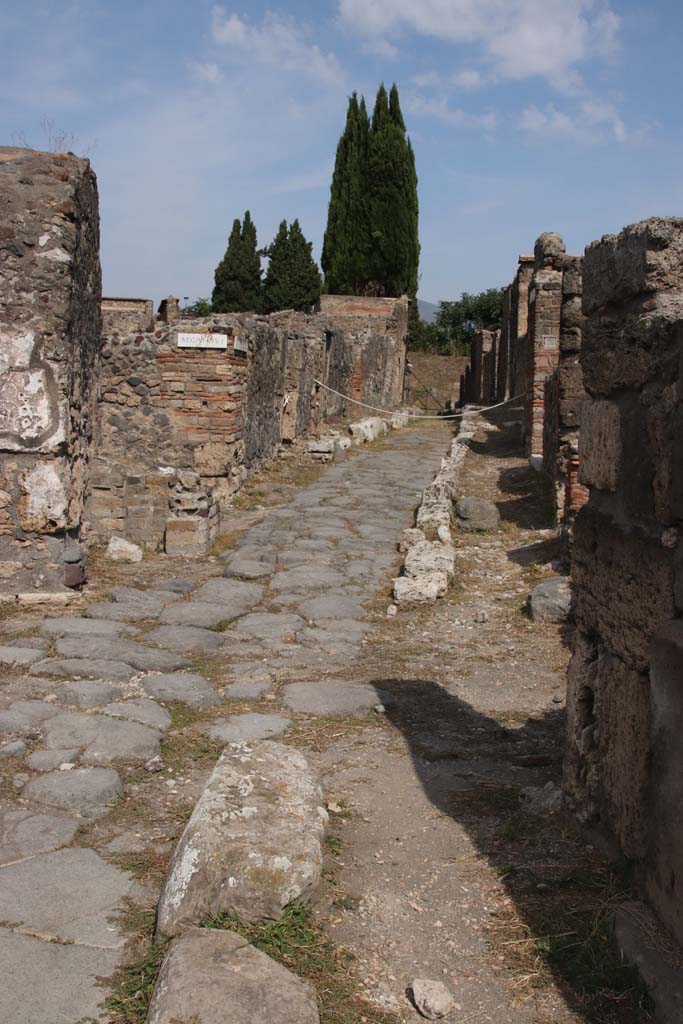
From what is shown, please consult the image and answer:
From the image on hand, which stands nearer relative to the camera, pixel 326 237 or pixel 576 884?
pixel 576 884

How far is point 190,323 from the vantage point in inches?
410

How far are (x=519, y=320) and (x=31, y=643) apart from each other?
14.9 m

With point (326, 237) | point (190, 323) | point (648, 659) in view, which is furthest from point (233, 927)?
point (326, 237)

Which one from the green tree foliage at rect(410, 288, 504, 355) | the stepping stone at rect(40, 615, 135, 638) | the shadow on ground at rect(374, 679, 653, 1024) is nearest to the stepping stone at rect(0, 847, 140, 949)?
the shadow on ground at rect(374, 679, 653, 1024)

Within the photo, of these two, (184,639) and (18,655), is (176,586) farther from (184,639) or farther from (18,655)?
(18,655)

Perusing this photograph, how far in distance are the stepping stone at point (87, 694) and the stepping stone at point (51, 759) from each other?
616mm

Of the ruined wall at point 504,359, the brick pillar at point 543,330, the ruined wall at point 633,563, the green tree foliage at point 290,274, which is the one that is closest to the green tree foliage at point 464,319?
the green tree foliage at point 290,274

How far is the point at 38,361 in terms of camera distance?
6.45 m

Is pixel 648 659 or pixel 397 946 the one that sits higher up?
pixel 648 659

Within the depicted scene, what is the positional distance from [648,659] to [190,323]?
8570 mm

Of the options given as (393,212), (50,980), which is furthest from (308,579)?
(393,212)

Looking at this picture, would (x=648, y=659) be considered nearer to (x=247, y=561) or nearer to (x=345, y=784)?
(x=345, y=784)

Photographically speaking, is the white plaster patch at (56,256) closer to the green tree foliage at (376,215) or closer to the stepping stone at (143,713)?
the stepping stone at (143,713)

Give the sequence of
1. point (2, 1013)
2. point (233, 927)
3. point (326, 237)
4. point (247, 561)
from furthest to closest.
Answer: point (326, 237) → point (247, 561) → point (233, 927) → point (2, 1013)
